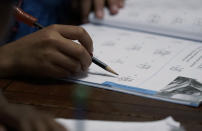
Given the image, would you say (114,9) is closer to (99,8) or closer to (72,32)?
(99,8)

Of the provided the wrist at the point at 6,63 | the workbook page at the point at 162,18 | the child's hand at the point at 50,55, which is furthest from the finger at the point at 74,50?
the workbook page at the point at 162,18

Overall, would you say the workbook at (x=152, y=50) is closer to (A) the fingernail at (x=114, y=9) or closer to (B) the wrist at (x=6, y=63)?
(A) the fingernail at (x=114, y=9)

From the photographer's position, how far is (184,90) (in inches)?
26.9

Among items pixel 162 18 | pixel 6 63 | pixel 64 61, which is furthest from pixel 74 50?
pixel 162 18

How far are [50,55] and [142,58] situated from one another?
22cm

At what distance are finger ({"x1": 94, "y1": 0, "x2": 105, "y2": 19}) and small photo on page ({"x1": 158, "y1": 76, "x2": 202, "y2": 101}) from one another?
1.39 ft

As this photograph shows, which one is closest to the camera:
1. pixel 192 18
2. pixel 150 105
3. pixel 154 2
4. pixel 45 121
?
pixel 45 121

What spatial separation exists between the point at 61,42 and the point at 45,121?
0.76ft

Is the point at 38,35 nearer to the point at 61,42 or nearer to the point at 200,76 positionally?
the point at 61,42

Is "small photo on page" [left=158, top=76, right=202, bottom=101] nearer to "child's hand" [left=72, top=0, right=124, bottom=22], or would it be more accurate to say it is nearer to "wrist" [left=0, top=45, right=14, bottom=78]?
"wrist" [left=0, top=45, right=14, bottom=78]

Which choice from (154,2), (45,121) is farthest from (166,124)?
(154,2)

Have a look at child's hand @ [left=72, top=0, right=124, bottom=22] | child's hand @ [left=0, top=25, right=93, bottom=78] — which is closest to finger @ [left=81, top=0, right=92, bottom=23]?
child's hand @ [left=72, top=0, right=124, bottom=22]

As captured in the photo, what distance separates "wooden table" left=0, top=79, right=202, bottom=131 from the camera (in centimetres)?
61

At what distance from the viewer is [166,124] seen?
22.6 inches
